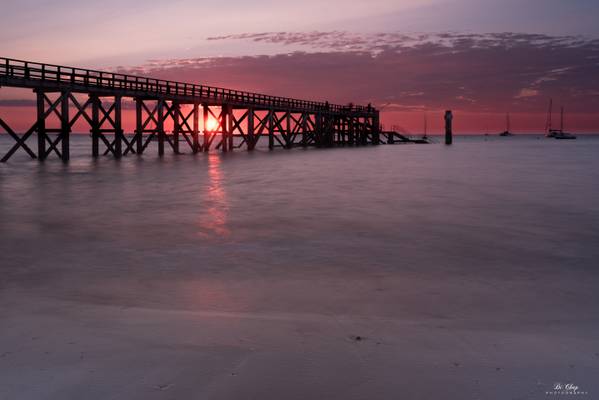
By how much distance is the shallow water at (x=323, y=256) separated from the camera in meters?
5.40

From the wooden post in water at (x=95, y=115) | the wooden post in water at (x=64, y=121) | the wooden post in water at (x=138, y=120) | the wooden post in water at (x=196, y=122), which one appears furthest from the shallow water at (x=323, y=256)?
the wooden post in water at (x=196, y=122)

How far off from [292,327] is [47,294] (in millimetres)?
2871

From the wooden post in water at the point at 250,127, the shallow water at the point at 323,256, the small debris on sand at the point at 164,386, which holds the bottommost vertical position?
the shallow water at the point at 323,256

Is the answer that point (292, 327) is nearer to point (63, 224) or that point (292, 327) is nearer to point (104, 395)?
point (104, 395)

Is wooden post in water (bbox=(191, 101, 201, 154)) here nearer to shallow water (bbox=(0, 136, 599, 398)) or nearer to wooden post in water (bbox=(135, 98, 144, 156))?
wooden post in water (bbox=(135, 98, 144, 156))

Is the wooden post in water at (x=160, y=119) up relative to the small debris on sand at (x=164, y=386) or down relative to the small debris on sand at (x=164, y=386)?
up

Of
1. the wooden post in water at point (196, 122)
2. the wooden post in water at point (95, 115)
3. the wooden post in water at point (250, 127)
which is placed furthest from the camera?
the wooden post in water at point (250, 127)

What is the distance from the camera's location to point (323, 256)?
805cm

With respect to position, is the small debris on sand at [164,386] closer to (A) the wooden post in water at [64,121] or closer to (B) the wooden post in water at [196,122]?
(A) the wooden post in water at [64,121]

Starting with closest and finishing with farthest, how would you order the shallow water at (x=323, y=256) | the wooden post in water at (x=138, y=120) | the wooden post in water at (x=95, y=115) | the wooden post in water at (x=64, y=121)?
the shallow water at (x=323, y=256) → the wooden post in water at (x=64, y=121) → the wooden post in water at (x=95, y=115) → the wooden post in water at (x=138, y=120)

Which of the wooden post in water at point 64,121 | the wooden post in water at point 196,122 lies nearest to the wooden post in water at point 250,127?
the wooden post in water at point 196,122

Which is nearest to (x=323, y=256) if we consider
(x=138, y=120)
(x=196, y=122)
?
(x=138, y=120)

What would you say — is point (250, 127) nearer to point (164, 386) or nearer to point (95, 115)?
point (95, 115)

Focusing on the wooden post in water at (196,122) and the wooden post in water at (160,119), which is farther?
the wooden post in water at (196,122)
